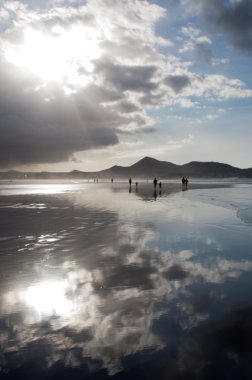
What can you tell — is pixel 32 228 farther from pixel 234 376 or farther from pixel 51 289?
pixel 234 376

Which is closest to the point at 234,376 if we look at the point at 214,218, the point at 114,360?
the point at 114,360

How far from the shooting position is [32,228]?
2020 centimetres

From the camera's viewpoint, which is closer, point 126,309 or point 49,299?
point 126,309

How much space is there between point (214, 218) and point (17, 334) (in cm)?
1920

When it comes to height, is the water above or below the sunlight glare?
below

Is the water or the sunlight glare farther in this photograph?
the sunlight glare

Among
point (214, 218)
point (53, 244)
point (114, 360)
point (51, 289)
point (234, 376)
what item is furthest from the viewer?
point (214, 218)

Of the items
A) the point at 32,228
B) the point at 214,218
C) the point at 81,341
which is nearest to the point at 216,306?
the point at 81,341

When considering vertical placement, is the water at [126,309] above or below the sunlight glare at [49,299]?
below

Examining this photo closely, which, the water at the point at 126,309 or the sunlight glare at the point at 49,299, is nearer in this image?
the water at the point at 126,309

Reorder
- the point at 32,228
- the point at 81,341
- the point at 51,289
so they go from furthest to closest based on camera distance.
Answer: the point at 32,228 → the point at 51,289 → the point at 81,341

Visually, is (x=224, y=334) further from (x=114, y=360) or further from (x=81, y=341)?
(x=81, y=341)

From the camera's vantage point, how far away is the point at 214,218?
2378 centimetres

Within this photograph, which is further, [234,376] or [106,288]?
[106,288]
